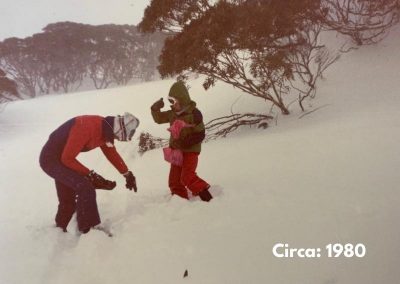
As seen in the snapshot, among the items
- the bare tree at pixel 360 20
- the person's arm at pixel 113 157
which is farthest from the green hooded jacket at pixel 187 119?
the bare tree at pixel 360 20

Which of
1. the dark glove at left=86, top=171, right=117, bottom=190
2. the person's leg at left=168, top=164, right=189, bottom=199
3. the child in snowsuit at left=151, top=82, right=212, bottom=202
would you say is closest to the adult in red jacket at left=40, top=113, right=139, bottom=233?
the dark glove at left=86, top=171, right=117, bottom=190

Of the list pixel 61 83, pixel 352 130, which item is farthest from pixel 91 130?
pixel 61 83

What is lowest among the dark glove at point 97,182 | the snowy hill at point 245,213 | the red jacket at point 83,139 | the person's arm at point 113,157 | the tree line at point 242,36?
the snowy hill at point 245,213

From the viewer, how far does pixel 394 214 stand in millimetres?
2377

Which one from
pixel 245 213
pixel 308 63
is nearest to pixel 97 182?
pixel 245 213

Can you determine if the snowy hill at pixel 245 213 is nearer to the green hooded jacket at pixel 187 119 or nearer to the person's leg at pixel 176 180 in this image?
the person's leg at pixel 176 180

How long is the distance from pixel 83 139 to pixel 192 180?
2.91 feet

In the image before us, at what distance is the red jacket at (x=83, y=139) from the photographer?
2828 mm

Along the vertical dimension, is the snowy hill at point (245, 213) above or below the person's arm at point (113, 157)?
below

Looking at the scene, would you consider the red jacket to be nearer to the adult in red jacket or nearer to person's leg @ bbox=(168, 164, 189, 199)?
the adult in red jacket

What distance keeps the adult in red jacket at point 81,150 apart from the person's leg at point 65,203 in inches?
2.0

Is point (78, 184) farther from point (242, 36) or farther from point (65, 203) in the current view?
point (242, 36)

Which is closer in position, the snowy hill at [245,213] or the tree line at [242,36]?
the snowy hill at [245,213]

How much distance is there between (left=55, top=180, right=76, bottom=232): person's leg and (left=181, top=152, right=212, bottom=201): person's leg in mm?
880
